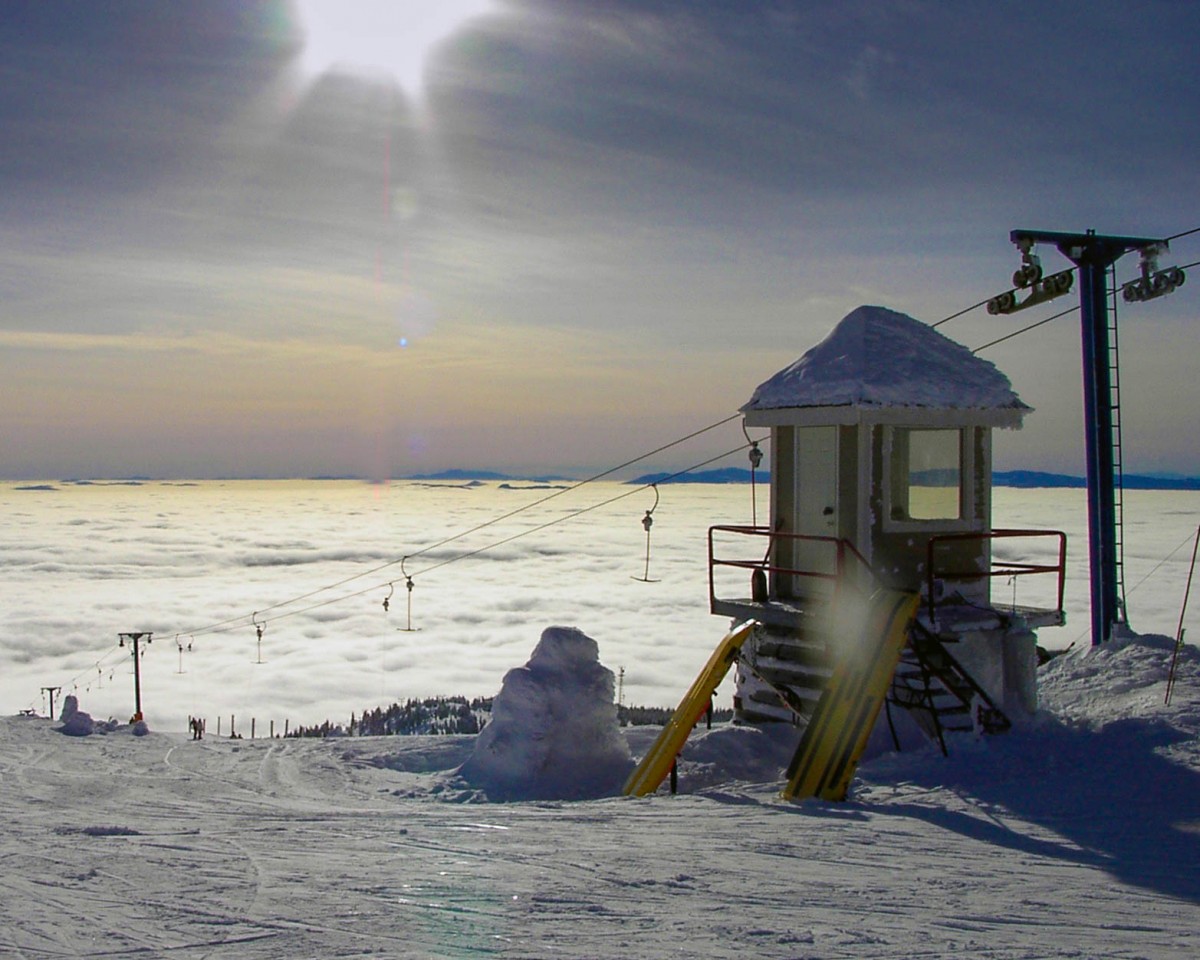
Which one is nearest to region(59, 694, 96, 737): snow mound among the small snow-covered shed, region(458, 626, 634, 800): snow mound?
region(458, 626, 634, 800): snow mound

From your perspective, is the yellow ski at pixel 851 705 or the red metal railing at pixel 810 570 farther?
the red metal railing at pixel 810 570

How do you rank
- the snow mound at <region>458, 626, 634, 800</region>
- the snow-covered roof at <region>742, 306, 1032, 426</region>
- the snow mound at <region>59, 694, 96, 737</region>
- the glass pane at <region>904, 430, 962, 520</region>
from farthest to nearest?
the snow mound at <region>59, 694, 96, 737</region>, the snow mound at <region>458, 626, 634, 800</region>, the glass pane at <region>904, 430, 962, 520</region>, the snow-covered roof at <region>742, 306, 1032, 426</region>

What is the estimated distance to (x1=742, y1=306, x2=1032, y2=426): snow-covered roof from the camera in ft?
48.2

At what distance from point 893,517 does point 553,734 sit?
21.5 ft

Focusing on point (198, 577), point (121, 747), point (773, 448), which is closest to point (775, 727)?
point (773, 448)

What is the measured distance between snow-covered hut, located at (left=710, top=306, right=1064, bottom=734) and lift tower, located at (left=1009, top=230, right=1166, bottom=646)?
350cm

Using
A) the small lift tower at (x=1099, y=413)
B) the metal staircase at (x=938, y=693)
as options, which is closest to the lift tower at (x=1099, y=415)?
the small lift tower at (x=1099, y=413)

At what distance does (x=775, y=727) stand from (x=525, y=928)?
32.5ft

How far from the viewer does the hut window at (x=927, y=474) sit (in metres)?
15.0

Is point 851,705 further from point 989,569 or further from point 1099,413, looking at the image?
point 1099,413

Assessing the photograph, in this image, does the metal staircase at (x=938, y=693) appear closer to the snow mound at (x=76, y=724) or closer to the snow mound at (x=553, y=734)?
the snow mound at (x=553, y=734)

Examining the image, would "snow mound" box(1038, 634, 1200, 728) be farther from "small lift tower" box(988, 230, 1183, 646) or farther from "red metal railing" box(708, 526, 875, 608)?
"red metal railing" box(708, 526, 875, 608)

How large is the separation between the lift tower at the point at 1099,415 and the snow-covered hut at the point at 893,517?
3501 mm

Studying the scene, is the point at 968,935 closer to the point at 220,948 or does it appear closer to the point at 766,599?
the point at 220,948
